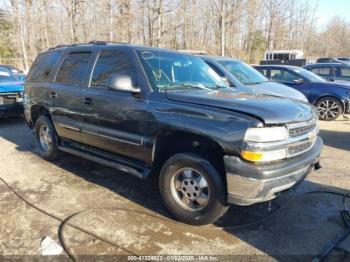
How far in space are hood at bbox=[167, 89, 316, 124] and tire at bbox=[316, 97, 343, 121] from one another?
630cm

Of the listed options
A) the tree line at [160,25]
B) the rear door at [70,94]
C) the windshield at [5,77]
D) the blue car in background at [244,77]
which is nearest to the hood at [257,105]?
the rear door at [70,94]

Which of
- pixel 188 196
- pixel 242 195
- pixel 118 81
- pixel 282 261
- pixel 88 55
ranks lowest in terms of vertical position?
pixel 282 261

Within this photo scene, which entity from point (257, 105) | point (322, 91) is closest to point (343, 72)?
point (322, 91)

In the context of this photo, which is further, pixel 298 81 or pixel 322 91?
pixel 298 81

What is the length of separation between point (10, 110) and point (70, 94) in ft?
15.1

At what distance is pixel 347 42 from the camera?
64.7 m

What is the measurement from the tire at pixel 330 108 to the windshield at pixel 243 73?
2.14 m

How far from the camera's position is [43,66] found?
583 centimetres

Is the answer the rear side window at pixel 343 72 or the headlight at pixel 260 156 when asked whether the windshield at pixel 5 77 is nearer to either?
the headlight at pixel 260 156

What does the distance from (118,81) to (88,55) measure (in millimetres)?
1259

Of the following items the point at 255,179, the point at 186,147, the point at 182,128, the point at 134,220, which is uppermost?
the point at 182,128

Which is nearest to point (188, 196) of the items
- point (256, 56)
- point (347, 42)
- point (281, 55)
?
point (281, 55)

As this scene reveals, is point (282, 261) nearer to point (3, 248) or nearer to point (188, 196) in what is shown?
point (188, 196)

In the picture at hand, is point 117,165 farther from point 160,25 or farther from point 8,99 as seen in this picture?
point 160,25
